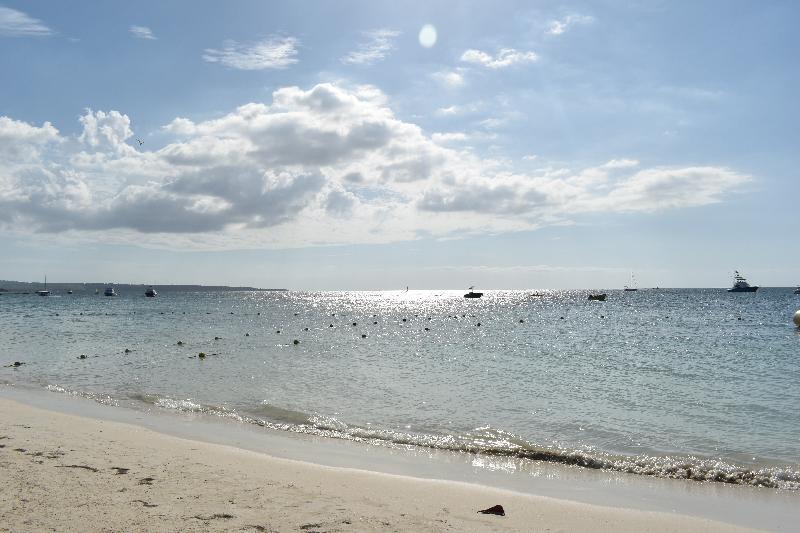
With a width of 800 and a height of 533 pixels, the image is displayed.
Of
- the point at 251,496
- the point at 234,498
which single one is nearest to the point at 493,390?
the point at 251,496

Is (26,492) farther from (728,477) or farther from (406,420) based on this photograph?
(728,477)

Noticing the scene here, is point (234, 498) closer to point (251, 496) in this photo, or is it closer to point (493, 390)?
point (251, 496)

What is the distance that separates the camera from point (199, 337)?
5212 centimetres

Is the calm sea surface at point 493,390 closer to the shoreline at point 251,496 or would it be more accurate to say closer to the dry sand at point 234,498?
the shoreline at point 251,496

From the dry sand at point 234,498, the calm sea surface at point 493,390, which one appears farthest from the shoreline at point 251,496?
the calm sea surface at point 493,390

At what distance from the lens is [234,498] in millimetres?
9602

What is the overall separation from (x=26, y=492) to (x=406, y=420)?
463 inches

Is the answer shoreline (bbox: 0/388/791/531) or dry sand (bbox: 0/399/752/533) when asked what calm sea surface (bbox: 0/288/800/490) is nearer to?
shoreline (bbox: 0/388/791/531)

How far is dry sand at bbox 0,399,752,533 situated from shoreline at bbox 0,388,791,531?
19 mm

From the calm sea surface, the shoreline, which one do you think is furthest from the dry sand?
the calm sea surface

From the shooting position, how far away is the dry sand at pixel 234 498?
8430 millimetres

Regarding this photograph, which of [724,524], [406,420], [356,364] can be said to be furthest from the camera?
[356,364]

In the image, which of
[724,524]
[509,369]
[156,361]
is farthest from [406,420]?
[156,361]

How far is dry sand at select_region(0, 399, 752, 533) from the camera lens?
332 inches
